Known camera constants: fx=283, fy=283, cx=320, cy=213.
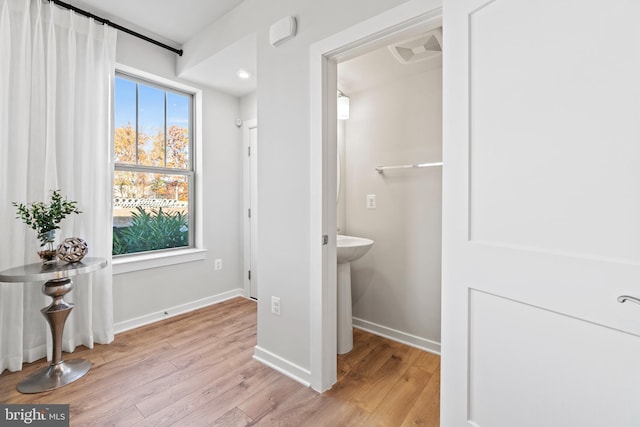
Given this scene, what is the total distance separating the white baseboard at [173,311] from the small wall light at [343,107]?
2.35 meters

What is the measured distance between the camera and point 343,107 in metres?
2.56

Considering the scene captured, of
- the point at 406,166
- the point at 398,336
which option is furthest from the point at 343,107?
the point at 398,336

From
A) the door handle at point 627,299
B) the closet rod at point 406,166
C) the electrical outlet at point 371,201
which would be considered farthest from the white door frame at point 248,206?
the door handle at point 627,299

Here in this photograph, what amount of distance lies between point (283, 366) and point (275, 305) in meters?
0.40

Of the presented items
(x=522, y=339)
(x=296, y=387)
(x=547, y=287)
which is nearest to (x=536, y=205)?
(x=547, y=287)

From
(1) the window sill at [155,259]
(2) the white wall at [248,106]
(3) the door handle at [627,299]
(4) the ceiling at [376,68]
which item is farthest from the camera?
(2) the white wall at [248,106]

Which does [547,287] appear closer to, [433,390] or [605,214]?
[605,214]

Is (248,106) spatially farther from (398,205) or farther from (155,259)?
(398,205)

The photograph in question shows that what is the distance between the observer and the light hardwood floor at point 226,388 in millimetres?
1507

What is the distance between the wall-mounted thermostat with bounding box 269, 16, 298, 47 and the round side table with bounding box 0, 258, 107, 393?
1.94 meters

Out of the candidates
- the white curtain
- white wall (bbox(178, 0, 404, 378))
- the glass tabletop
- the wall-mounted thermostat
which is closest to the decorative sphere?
the glass tabletop

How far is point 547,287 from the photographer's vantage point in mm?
907

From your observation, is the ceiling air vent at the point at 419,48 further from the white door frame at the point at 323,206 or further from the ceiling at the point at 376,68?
the white door frame at the point at 323,206

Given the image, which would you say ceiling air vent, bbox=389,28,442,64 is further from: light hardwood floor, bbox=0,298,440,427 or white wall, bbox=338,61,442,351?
light hardwood floor, bbox=0,298,440,427
